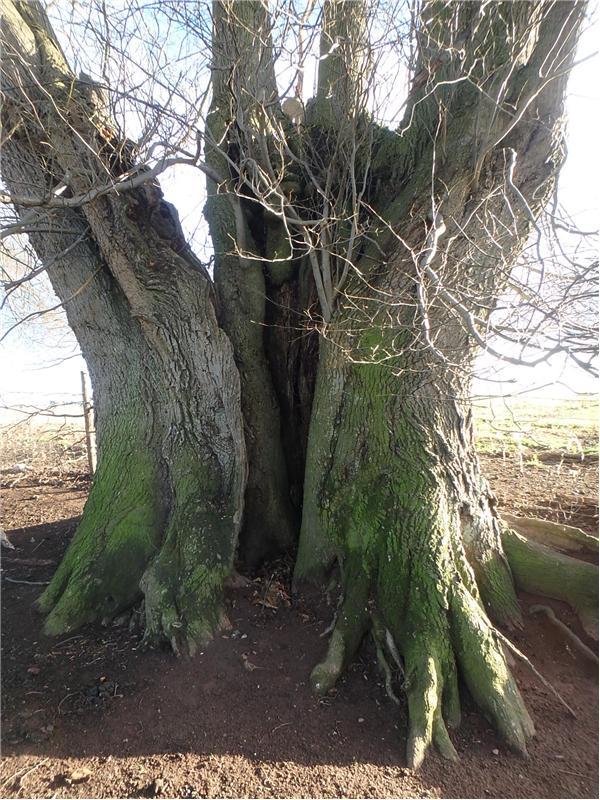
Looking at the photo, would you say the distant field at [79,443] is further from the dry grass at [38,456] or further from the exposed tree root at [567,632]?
the exposed tree root at [567,632]

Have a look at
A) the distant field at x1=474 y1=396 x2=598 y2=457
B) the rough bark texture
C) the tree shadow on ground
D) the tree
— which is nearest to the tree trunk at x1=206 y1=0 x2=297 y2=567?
the tree

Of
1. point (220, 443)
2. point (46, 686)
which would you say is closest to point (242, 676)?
→ point (46, 686)

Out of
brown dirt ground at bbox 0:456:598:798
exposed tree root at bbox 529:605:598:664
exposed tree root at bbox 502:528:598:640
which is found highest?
exposed tree root at bbox 502:528:598:640

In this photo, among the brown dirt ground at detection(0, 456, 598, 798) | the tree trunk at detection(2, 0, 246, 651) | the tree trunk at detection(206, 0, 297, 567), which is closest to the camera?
the brown dirt ground at detection(0, 456, 598, 798)

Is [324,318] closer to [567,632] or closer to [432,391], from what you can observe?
[432,391]

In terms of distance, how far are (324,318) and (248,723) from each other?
2.64m

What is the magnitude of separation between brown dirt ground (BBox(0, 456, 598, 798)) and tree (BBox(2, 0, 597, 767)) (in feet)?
0.44

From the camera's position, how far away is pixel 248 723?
2.36 meters

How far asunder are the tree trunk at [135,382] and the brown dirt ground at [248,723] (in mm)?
274

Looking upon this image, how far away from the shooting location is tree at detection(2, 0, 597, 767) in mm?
2746

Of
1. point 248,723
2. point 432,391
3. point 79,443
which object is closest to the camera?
point 248,723

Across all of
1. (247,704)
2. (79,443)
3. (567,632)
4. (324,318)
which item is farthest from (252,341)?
(79,443)

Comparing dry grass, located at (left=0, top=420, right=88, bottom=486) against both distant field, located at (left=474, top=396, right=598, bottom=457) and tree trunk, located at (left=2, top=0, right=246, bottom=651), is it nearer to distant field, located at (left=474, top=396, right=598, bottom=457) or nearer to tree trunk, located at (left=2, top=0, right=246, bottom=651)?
tree trunk, located at (left=2, top=0, right=246, bottom=651)

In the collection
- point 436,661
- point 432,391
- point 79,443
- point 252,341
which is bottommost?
point 436,661
